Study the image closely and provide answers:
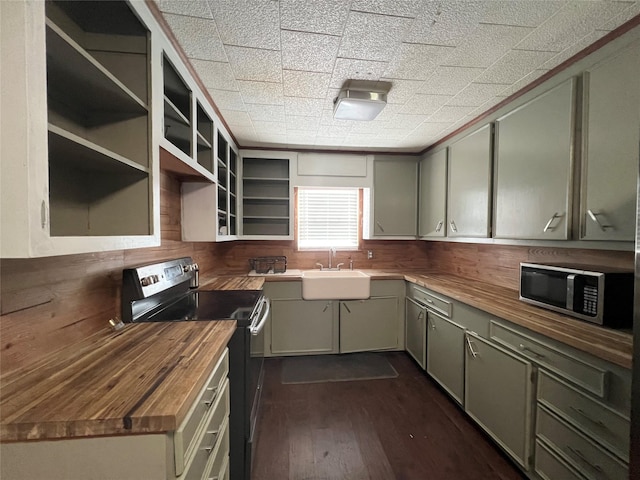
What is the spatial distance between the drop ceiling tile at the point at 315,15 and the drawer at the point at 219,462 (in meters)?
1.79

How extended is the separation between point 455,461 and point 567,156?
6.10 feet

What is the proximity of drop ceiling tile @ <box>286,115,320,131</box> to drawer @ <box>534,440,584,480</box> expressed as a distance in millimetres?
2504

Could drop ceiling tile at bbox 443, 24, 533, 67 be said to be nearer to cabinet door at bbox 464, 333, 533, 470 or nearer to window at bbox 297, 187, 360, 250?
cabinet door at bbox 464, 333, 533, 470

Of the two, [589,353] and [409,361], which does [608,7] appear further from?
[409,361]

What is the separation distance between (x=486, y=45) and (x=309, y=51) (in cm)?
89

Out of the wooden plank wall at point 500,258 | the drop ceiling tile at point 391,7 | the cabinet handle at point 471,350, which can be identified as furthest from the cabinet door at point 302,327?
the drop ceiling tile at point 391,7

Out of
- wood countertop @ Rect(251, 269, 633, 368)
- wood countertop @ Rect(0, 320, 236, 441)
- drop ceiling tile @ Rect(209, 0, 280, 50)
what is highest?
drop ceiling tile @ Rect(209, 0, 280, 50)

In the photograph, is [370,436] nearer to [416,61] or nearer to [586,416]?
[586,416]

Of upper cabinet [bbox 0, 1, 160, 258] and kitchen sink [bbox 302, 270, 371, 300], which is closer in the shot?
upper cabinet [bbox 0, 1, 160, 258]

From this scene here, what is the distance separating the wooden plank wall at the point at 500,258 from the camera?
5.20ft

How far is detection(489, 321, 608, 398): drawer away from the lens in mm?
1087

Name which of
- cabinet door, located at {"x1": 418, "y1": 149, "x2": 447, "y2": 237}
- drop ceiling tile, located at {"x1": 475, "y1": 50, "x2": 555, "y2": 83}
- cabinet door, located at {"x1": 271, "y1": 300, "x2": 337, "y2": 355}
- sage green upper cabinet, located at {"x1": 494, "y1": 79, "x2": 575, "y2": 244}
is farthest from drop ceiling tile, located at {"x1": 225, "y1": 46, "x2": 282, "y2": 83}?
cabinet door, located at {"x1": 271, "y1": 300, "x2": 337, "y2": 355}

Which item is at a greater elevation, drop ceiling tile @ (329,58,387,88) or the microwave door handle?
drop ceiling tile @ (329,58,387,88)

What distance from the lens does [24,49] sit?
1.98 ft
